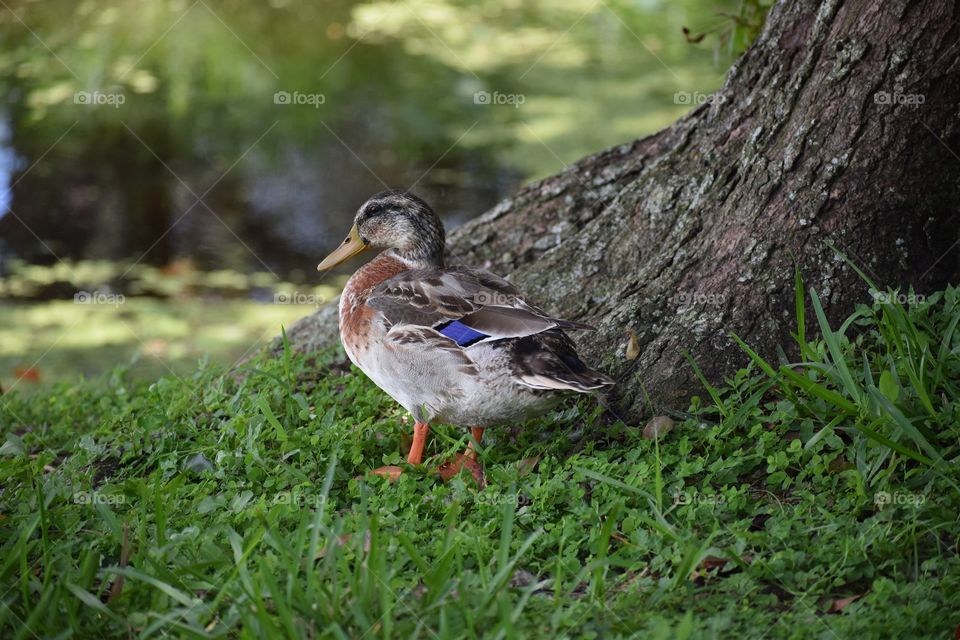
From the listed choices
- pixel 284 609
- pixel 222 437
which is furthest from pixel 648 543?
pixel 222 437

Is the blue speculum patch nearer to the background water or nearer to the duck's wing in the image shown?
the duck's wing

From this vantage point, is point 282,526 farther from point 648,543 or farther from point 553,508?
point 648,543

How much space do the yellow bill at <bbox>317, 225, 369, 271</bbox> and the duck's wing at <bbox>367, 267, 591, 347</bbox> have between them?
472mm

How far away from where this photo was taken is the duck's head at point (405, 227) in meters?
4.17

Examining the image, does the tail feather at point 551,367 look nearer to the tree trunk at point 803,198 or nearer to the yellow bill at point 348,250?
the tree trunk at point 803,198

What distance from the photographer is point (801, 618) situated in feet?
8.58

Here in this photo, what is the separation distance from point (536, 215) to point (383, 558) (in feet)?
8.23

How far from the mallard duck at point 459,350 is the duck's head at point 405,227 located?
20cm

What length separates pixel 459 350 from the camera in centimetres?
344

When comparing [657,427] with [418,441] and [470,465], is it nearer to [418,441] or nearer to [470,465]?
[470,465]

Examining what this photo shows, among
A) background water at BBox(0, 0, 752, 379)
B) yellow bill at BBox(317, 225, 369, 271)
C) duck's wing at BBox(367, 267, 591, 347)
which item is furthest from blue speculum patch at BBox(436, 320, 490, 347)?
background water at BBox(0, 0, 752, 379)

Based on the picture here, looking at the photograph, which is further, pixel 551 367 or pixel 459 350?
pixel 459 350

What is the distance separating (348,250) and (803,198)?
1.89 m

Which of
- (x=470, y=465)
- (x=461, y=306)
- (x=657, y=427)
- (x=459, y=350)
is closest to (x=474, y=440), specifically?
(x=470, y=465)
